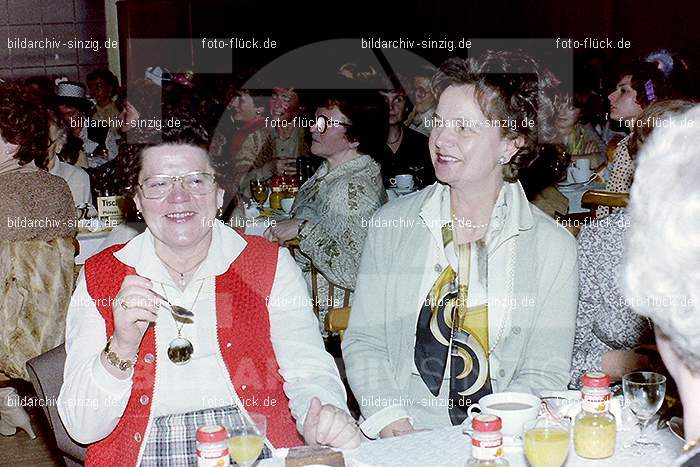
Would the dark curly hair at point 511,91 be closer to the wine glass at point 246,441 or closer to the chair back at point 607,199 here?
the chair back at point 607,199

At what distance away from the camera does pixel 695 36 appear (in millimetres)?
8359

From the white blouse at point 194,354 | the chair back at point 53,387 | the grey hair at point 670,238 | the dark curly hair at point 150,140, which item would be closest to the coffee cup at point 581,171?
the white blouse at point 194,354

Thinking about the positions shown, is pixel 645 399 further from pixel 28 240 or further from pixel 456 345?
pixel 28 240

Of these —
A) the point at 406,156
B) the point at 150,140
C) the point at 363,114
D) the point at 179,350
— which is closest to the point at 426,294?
the point at 179,350

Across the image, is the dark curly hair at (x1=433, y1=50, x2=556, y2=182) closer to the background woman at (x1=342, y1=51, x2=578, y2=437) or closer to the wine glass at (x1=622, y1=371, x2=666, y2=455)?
the background woman at (x1=342, y1=51, x2=578, y2=437)

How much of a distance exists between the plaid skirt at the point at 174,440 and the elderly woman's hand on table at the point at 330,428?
225mm

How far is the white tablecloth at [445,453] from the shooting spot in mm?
1768

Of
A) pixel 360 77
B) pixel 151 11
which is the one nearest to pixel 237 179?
pixel 360 77

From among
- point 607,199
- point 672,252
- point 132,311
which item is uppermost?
point 672,252

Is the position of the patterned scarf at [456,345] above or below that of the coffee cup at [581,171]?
below

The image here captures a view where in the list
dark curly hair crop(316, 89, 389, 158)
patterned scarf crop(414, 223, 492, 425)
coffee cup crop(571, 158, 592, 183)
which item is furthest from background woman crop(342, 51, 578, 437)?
coffee cup crop(571, 158, 592, 183)

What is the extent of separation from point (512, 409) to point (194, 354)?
2.62 ft

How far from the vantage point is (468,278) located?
2521mm

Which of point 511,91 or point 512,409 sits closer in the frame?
point 512,409
